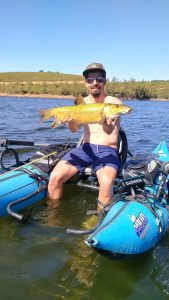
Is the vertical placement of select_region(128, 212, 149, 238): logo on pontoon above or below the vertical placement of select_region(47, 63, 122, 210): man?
below

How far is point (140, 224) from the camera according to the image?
4547mm

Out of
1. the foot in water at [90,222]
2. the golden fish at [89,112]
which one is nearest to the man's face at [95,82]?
the golden fish at [89,112]

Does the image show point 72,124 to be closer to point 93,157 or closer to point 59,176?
point 93,157

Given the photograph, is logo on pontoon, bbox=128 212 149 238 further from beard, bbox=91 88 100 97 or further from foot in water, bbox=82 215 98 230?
beard, bbox=91 88 100 97

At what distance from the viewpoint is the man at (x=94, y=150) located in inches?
237

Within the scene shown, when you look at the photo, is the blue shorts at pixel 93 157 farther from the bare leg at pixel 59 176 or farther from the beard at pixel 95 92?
the beard at pixel 95 92

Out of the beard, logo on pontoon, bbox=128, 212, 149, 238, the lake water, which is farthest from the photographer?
the beard

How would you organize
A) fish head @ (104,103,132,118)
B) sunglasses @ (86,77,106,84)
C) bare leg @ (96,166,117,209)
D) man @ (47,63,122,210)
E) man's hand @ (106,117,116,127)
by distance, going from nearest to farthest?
1. fish head @ (104,103,132,118)
2. man's hand @ (106,117,116,127)
3. bare leg @ (96,166,117,209)
4. man @ (47,63,122,210)
5. sunglasses @ (86,77,106,84)

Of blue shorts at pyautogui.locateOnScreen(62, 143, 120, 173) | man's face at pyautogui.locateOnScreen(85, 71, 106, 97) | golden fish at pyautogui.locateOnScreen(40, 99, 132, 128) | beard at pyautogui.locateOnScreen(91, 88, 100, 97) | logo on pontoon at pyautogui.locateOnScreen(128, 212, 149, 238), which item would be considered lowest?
logo on pontoon at pyautogui.locateOnScreen(128, 212, 149, 238)

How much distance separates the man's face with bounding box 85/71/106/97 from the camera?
6098 mm

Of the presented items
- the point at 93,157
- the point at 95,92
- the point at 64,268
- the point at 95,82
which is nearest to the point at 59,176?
the point at 93,157

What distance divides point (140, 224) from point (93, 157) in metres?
1.89

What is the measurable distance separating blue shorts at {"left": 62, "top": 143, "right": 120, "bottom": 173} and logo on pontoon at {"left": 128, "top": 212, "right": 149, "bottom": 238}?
1387 mm

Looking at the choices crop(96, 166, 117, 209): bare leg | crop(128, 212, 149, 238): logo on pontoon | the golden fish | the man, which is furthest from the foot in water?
the golden fish
